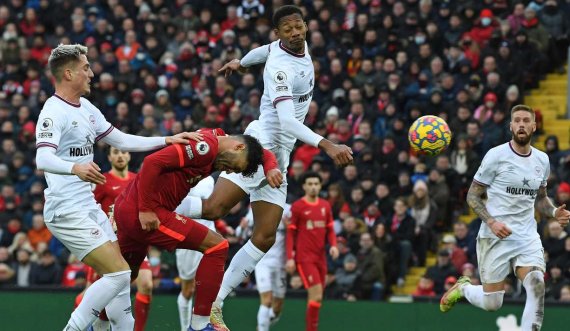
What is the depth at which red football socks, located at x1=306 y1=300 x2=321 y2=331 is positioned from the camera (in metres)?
16.2

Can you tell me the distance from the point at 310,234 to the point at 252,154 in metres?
6.13

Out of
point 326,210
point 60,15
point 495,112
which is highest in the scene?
point 60,15

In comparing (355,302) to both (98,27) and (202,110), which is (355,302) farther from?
(98,27)

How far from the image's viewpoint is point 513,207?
12734 mm

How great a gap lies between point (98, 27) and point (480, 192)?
1410 cm

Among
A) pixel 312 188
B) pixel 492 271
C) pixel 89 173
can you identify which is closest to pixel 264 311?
pixel 312 188

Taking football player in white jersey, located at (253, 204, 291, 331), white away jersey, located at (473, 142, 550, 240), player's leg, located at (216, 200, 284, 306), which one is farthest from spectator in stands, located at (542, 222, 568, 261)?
player's leg, located at (216, 200, 284, 306)

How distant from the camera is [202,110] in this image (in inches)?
891

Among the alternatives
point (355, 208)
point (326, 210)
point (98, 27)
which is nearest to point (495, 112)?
point (355, 208)

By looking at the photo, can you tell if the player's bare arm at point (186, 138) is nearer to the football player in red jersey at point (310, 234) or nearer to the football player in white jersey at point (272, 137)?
the football player in white jersey at point (272, 137)

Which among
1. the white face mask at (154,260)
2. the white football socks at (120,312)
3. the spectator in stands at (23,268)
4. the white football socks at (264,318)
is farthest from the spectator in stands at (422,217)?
the white football socks at (120,312)

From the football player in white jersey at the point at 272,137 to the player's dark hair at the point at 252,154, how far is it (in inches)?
37.5

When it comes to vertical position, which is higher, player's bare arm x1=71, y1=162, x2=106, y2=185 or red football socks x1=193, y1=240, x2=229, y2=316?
player's bare arm x1=71, y1=162, x2=106, y2=185

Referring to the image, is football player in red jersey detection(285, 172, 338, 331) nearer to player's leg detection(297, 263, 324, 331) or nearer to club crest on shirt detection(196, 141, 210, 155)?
player's leg detection(297, 263, 324, 331)
